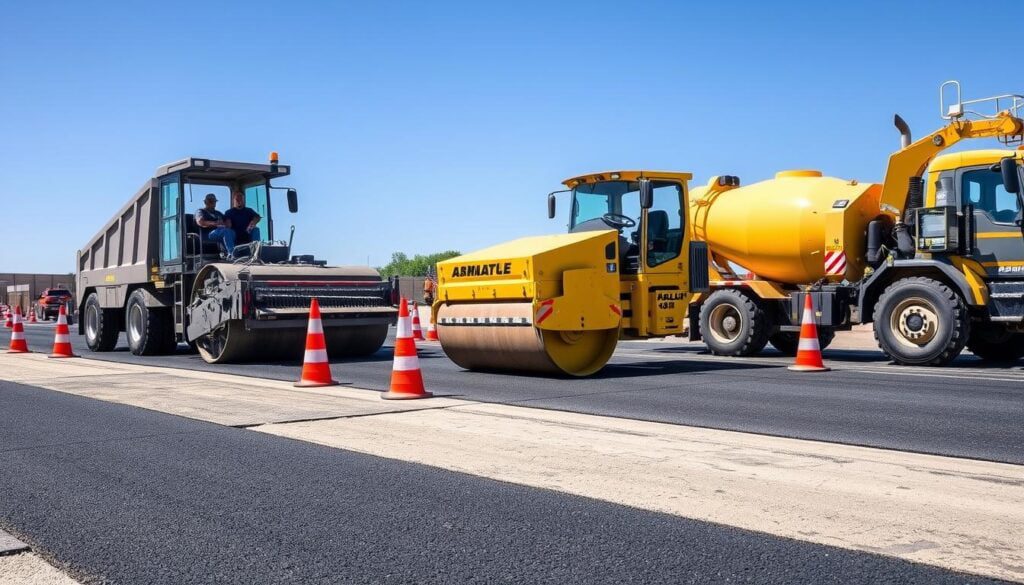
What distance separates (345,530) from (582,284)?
20.8 feet

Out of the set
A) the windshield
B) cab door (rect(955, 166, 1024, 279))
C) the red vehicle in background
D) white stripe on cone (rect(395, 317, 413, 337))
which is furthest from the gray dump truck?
the red vehicle in background

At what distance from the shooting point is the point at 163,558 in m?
3.46

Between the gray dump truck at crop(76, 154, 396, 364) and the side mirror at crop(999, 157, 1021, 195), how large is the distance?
794 centimetres

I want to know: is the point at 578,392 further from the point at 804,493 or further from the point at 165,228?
the point at 165,228

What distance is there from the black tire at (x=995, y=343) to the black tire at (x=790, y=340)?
2149mm

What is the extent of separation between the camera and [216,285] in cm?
1255

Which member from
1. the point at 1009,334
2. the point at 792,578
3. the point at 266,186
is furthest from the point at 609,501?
the point at 266,186

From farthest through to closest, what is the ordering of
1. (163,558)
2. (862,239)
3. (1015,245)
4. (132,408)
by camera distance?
(862,239), (1015,245), (132,408), (163,558)

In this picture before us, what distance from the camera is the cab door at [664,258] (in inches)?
424

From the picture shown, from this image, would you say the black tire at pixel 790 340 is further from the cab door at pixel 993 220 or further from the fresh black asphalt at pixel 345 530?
the fresh black asphalt at pixel 345 530

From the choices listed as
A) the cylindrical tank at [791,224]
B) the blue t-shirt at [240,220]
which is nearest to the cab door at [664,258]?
the cylindrical tank at [791,224]

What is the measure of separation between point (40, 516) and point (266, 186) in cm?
1128

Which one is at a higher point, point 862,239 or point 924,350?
point 862,239

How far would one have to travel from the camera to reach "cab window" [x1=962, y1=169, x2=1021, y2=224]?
1117 centimetres
